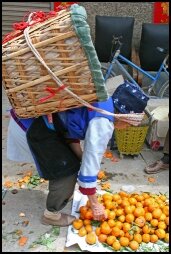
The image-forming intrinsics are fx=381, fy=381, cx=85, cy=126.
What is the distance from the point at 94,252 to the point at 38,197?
1016 millimetres

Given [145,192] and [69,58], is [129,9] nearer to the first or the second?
[145,192]

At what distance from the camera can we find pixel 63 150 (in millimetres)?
3045

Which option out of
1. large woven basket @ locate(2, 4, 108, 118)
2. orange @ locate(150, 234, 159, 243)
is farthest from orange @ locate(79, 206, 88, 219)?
large woven basket @ locate(2, 4, 108, 118)

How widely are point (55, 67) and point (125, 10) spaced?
4.69m

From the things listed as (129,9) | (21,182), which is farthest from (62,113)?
(129,9)

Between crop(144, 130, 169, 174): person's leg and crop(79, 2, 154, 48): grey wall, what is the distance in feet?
10.1

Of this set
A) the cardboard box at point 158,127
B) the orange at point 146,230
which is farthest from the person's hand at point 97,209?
the cardboard box at point 158,127

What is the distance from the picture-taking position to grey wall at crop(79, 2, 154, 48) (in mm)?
6734

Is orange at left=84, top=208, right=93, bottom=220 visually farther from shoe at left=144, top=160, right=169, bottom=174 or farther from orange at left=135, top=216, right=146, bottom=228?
shoe at left=144, top=160, right=169, bottom=174

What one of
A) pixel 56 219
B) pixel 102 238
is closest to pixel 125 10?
pixel 56 219

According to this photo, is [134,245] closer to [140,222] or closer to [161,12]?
[140,222]

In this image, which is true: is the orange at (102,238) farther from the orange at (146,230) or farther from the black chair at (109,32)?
the black chair at (109,32)

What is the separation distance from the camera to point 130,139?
4488 mm

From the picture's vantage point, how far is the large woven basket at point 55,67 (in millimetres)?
2408
